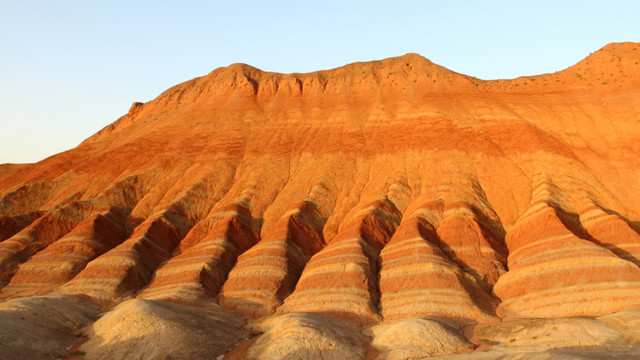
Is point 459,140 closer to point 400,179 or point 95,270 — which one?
point 400,179

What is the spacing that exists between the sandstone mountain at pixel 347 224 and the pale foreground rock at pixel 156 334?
0.43 feet

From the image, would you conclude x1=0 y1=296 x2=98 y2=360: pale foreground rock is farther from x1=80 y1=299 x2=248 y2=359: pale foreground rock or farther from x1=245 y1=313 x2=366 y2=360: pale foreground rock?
x1=245 y1=313 x2=366 y2=360: pale foreground rock

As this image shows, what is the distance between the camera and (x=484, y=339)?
96.6 feet

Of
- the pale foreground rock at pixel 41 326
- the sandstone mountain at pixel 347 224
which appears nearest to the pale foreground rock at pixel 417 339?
the sandstone mountain at pixel 347 224

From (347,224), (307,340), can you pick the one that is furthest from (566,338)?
(347,224)

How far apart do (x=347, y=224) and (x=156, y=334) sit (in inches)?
869

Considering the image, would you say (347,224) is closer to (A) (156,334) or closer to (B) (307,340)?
(B) (307,340)

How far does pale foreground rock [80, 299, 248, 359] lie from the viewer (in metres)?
29.4

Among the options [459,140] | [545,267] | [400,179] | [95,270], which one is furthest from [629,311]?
[95,270]

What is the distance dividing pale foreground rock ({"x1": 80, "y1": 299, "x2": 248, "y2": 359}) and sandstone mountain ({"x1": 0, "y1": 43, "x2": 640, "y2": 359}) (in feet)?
0.43

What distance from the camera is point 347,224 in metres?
47.1

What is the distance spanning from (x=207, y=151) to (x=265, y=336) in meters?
36.4

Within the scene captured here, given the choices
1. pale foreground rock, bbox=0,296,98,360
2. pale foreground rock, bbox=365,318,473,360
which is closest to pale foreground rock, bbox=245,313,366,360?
pale foreground rock, bbox=365,318,473,360

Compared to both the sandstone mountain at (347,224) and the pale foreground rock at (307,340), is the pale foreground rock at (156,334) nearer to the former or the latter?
the sandstone mountain at (347,224)
